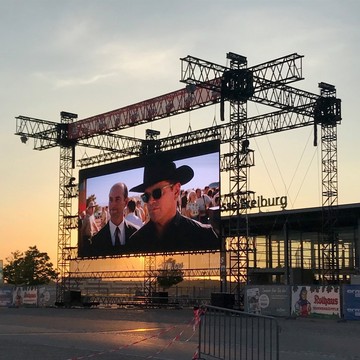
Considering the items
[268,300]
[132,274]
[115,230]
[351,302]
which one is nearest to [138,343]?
[351,302]

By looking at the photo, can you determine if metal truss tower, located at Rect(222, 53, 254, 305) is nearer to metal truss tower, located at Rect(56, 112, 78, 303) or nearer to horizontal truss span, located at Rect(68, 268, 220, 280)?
horizontal truss span, located at Rect(68, 268, 220, 280)

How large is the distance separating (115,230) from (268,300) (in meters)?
19.9

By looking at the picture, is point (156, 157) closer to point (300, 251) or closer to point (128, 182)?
point (128, 182)

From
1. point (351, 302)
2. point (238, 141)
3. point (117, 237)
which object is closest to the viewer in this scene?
point (351, 302)

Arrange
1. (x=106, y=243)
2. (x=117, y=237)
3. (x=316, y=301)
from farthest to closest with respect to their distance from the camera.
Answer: (x=106, y=243), (x=117, y=237), (x=316, y=301)

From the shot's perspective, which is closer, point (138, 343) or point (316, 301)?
point (138, 343)

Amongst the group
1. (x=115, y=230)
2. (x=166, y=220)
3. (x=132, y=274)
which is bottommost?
(x=132, y=274)

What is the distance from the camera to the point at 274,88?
41781 mm

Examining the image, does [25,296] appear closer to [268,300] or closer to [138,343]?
[268,300]

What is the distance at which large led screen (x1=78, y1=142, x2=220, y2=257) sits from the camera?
145ft

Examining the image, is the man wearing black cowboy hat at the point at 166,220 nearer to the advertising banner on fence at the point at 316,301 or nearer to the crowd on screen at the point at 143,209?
the crowd on screen at the point at 143,209

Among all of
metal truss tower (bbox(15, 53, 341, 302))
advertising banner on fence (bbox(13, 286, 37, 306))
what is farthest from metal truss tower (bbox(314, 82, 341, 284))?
advertising banner on fence (bbox(13, 286, 37, 306))

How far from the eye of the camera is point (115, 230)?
51.0 m

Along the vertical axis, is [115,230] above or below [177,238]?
above
